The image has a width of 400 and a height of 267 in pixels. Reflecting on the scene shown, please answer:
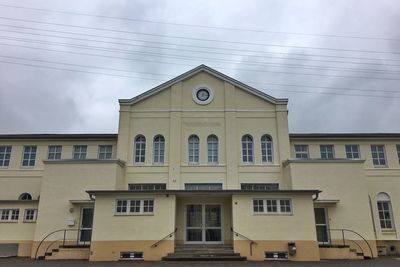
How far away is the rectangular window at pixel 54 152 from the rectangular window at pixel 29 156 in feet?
3.52

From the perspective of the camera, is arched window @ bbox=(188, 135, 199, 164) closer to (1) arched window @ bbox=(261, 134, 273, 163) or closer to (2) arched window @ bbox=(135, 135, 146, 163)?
(2) arched window @ bbox=(135, 135, 146, 163)

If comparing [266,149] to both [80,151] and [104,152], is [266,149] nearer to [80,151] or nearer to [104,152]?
[104,152]

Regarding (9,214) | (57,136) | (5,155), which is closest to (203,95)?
(57,136)

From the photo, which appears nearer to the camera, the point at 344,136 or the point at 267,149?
the point at 267,149

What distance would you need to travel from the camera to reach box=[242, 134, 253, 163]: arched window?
878 inches

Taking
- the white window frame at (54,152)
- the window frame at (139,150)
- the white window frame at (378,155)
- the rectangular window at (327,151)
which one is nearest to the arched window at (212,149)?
the window frame at (139,150)

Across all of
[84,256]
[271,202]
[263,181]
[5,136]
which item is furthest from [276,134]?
[5,136]

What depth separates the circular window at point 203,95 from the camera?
76.4ft

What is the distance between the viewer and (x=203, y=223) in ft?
63.1

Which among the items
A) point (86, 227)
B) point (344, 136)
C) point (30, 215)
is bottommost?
point (86, 227)

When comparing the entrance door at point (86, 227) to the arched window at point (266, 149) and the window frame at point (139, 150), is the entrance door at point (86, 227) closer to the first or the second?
the window frame at point (139, 150)

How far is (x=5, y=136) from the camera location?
78.1 feet

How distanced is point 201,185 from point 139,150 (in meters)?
4.70

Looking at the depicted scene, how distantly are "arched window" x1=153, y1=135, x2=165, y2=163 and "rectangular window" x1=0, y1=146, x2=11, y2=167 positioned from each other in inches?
404
